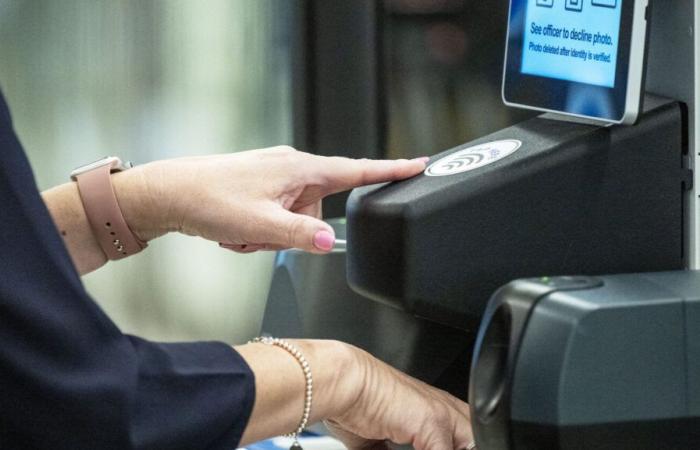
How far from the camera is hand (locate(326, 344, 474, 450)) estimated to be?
0.93 m

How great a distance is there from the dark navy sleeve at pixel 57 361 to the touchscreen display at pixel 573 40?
367 mm

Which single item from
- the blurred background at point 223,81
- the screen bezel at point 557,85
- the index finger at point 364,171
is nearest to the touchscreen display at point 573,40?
the screen bezel at point 557,85

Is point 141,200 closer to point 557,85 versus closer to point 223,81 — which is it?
point 557,85

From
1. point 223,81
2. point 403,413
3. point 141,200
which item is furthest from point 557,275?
point 223,81

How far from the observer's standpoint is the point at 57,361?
2.62ft

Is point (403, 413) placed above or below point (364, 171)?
below

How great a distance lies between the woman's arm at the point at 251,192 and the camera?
0.97 meters

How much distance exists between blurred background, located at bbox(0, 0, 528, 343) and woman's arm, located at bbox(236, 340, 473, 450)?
4.41 ft

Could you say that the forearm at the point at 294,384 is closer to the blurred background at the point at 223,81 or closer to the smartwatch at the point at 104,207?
the smartwatch at the point at 104,207

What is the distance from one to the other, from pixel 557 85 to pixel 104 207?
1.28 feet

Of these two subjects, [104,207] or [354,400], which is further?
[104,207]

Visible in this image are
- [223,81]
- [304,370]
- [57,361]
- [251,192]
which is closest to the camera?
[57,361]

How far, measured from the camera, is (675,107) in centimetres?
93

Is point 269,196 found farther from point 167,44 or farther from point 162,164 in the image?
point 167,44
